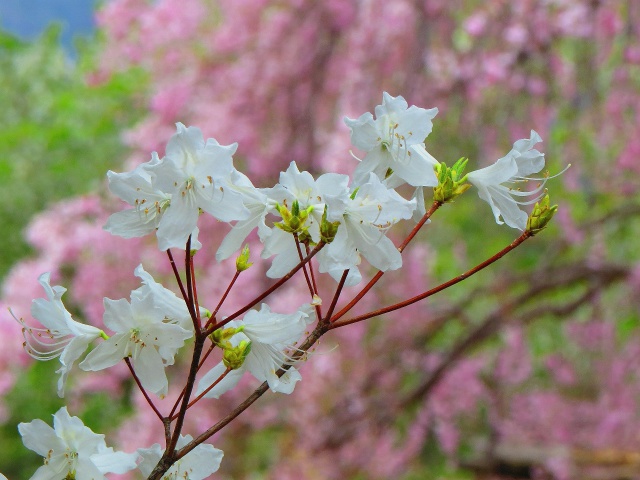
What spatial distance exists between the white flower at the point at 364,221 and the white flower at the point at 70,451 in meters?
0.20

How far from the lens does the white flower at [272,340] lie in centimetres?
57

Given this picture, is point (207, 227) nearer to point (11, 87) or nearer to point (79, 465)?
point (79, 465)

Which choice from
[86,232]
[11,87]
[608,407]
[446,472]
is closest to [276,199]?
[86,232]

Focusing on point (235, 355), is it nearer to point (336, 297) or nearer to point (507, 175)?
point (336, 297)

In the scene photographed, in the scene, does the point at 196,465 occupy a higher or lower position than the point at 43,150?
lower

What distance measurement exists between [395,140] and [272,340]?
0.17 meters

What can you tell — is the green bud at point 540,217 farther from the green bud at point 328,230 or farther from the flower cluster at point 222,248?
the green bud at point 328,230

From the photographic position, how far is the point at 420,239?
4242 mm

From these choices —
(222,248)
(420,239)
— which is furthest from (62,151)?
(222,248)

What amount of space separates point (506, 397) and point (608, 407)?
43cm

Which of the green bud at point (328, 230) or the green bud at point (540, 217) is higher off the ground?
the green bud at point (540, 217)

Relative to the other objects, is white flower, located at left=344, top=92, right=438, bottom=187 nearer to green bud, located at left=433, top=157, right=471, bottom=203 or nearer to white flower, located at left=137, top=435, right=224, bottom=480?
green bud, located at left=433, top=157, right=471, bottom=203

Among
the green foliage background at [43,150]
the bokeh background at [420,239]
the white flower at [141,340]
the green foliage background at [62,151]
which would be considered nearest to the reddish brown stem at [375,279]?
the white flower at [141,340]

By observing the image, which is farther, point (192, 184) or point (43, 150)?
point (43, 150)
